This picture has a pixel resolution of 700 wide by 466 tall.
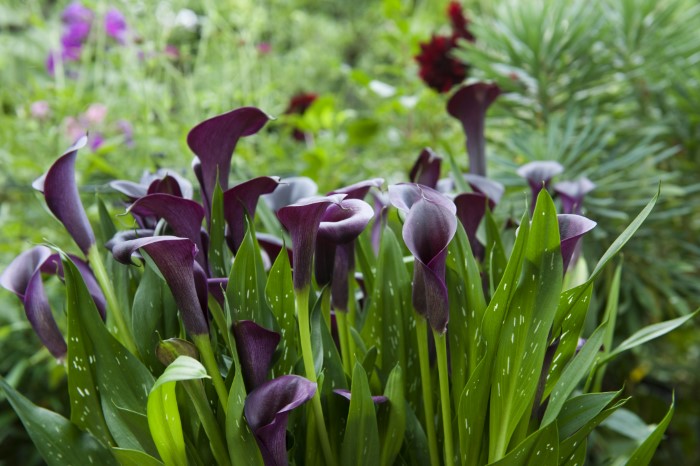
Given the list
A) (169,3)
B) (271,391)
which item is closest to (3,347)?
(169,3)

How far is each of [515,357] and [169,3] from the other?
79cm

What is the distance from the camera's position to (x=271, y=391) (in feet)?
0.87

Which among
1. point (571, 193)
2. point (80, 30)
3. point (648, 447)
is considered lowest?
point (648, 447)

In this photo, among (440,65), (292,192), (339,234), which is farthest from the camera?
(440,65)

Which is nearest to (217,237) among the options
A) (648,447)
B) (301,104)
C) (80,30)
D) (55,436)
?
(55,436)

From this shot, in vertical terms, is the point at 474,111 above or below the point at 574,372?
above

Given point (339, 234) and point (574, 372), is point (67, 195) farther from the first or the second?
point (574, 372)

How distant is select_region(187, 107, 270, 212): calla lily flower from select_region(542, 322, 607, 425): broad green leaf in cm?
19

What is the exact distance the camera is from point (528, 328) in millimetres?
286

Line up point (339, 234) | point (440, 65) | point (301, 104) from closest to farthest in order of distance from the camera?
point (339, 234) → point (440, 65) → point (301, 104)

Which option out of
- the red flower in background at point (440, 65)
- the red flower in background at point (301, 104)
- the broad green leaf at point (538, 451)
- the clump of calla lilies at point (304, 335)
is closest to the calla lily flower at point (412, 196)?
the clump of calla lilies at point (304, 335)

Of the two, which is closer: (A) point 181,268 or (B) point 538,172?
(A) point 181,268

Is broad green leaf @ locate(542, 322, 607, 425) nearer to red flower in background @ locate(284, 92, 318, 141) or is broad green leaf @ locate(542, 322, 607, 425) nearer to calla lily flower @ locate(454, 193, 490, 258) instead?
calla lily flower @ locate(454, 193, 490, 258)

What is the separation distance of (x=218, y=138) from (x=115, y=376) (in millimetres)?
124
